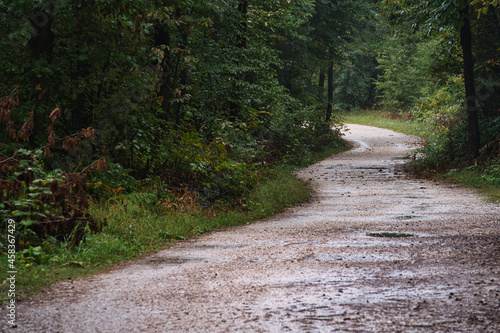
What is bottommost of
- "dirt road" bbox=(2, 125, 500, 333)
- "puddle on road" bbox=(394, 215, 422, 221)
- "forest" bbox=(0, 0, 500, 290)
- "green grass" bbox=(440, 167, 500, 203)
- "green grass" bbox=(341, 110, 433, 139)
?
"dirt road" bbox=(2, 125, 500, 333)

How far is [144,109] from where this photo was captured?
37.5 feet

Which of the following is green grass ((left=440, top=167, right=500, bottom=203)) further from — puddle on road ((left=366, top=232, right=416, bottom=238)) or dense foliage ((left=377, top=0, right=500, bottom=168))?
puddle on road ((left=366, top=232, right=416, bottom=238))

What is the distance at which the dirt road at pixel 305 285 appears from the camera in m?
4.28

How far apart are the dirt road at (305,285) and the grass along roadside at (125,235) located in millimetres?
355

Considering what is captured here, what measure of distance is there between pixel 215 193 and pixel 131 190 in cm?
227

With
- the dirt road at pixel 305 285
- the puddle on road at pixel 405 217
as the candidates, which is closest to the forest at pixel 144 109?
the dirt road at pixel 305 285

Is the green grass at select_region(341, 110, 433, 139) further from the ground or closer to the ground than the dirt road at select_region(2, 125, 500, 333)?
further from the ground

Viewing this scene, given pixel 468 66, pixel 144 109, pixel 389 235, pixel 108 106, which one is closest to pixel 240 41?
pixel 144 109

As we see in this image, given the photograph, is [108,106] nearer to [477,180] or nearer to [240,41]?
[240,41]

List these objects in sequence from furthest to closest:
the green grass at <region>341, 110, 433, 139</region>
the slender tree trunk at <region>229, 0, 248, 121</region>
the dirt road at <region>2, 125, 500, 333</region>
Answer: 1. the green grass at <region>341, 110, 433, 139</region>
2. the slender tree trunk at <region>229, 0, 248, 121</region>
3. the dirt road at <region>2, 125, 500, 333</region>

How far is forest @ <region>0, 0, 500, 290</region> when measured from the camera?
7.36m

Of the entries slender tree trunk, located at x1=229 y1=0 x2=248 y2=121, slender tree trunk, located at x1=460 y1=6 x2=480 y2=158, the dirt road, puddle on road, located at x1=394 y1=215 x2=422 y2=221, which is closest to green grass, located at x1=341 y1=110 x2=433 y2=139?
slender tree trunk, located at x1=460 y1=6 x2=480 y2=158

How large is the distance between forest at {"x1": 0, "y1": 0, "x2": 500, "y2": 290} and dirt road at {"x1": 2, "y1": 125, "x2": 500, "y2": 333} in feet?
4.41

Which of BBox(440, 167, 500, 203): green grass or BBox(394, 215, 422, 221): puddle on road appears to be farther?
BBox(440, 167, 500, 203): green grass
